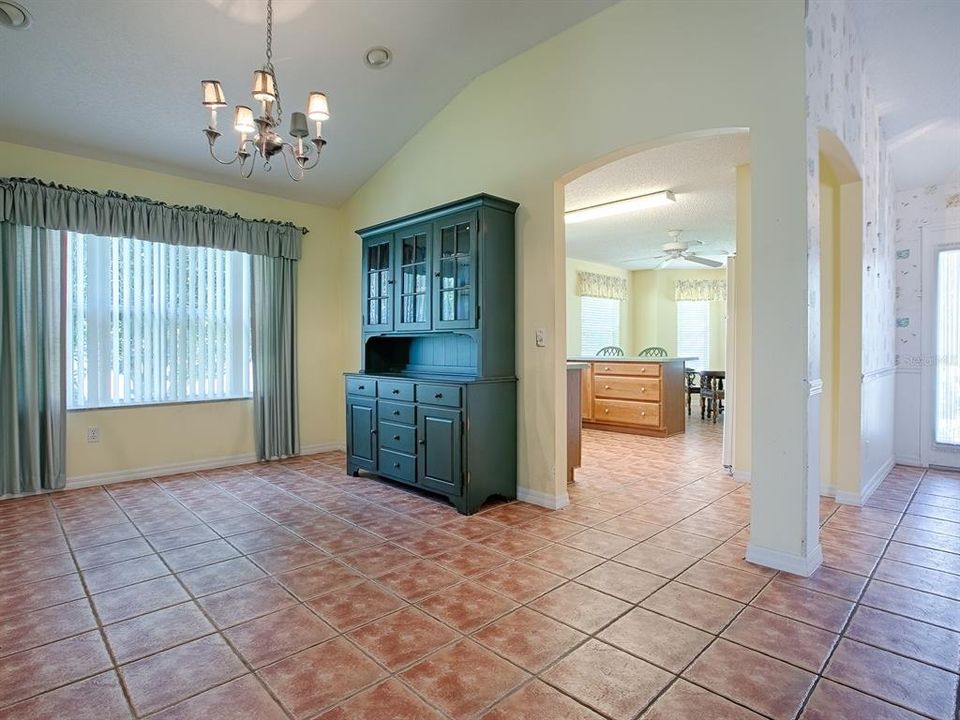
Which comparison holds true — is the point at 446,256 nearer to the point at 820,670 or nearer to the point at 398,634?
the point at 398,634

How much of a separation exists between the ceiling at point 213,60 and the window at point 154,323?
806mm

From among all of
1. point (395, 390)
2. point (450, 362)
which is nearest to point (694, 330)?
point (450, 362)

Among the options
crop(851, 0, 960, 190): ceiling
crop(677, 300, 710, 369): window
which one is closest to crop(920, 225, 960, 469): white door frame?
crop(851, 0, 960, 190): ceiling

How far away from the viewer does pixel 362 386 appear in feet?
14.2

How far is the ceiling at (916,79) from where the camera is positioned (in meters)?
2.98

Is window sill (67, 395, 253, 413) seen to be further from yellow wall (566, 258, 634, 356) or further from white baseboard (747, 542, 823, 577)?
yellow wall (566, 258, 634, 356)

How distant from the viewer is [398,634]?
1.96 m

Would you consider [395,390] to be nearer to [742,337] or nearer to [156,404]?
[156,404]

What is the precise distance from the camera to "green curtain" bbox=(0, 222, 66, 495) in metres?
3.71

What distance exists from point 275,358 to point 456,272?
7.64ft

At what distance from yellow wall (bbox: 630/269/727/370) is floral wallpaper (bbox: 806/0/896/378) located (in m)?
4.91

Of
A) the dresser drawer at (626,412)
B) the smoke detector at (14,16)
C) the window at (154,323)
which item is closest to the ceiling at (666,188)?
the dresser drawer at (626,412)

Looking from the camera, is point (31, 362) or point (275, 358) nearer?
point (31, 362)

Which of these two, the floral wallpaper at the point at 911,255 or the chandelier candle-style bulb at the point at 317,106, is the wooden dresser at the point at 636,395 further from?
the chandelier candle-style bulb at the point at 317,106
